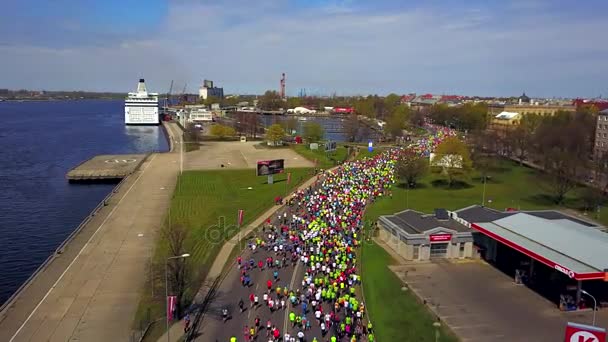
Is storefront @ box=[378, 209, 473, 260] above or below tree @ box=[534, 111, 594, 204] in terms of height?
below

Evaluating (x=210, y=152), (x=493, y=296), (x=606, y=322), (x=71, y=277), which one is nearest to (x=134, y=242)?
(x=71, y=277)

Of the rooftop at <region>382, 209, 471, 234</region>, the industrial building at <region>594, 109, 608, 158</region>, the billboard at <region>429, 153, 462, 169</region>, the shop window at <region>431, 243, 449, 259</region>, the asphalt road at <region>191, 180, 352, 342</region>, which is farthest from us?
the industrial building at <region>594, 109, 608, 158</region>

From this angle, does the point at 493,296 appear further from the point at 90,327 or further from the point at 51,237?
the point at 51,237

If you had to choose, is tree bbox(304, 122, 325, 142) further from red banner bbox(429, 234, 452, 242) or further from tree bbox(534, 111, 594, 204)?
red banner bbox(429, 234, 452, 242)

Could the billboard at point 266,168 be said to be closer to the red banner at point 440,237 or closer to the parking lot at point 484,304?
the red banner at point 440,237

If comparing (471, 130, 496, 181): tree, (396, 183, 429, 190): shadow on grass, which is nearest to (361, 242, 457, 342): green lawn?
(396, 183, 429, 190): shadow on grass

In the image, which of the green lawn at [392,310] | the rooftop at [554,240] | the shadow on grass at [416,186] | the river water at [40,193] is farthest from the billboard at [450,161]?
the river water at [40,193]

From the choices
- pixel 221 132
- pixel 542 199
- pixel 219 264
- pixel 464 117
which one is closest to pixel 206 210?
pixel 219 264
